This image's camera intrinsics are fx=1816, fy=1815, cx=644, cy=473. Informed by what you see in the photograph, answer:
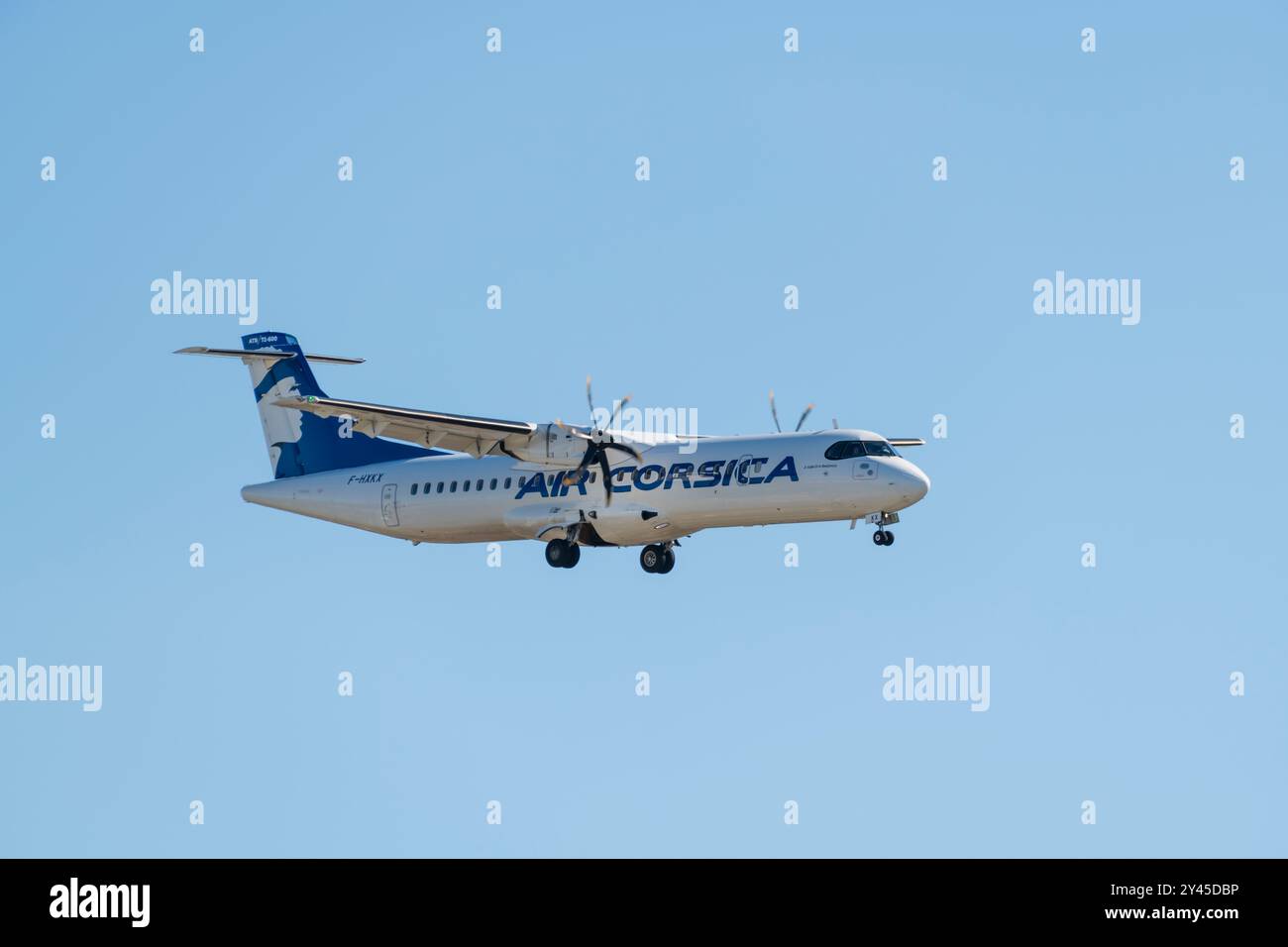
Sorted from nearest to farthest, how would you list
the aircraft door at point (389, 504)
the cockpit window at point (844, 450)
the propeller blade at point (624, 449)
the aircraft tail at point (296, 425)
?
the cockpit window at point (844, 450) < the propeller blade at point (624, 449) < the aircraft door at point (389, 504) < the aircraft tail at point (296, 425)

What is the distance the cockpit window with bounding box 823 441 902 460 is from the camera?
3600 centimetres

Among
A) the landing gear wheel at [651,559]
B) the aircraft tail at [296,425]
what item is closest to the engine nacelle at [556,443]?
the landing gear wheel at [651,559]

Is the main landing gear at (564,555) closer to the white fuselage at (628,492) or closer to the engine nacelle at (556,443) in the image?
the white fuselage at (628,492)

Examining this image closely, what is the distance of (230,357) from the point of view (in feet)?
143

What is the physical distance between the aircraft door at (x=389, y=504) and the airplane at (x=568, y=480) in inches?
0.9

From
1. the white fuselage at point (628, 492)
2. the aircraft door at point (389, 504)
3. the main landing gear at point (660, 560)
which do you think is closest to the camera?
the white fuselage at point (628, 492)

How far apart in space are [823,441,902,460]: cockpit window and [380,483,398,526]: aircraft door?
1039 cm

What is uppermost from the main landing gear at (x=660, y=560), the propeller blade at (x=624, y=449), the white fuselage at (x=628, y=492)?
the propeller blade at (x=624, y=449)

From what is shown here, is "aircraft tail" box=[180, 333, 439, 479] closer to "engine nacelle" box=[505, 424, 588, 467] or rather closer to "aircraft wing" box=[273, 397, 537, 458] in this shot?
"aircraft wing" box=[273, 397, 537, 458]

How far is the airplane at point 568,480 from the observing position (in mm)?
36031

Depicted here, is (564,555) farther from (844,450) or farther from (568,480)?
(844,450)

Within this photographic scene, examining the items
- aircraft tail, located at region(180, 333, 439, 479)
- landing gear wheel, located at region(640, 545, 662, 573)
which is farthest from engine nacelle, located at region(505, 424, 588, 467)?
aircraft tail, located at region(180, 333, 439, 479)
